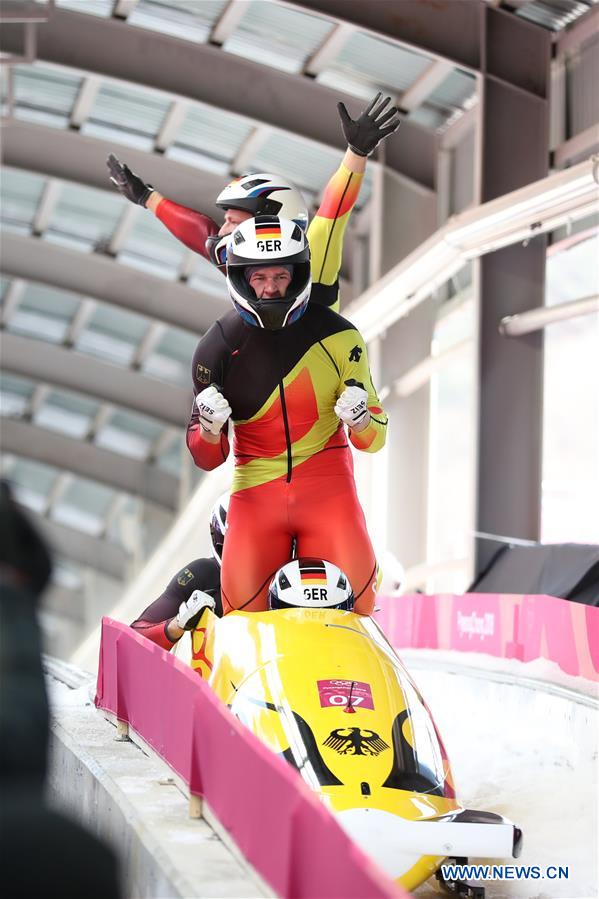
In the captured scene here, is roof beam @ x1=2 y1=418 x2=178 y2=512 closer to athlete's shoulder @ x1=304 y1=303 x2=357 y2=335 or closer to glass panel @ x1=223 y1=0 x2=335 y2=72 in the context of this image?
glass panel @ x1=223 y1=0 x2=335 y2=72

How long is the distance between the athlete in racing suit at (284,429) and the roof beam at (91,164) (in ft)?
36.7

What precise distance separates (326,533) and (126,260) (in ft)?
48.2

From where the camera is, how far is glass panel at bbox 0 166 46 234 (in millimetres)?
17453

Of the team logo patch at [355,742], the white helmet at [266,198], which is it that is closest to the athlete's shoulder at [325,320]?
the white helmet at [266,198]

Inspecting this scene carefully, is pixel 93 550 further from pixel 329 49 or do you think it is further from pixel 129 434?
pixel 329 49

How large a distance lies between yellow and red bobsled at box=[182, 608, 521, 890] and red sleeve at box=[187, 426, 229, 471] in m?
0.61

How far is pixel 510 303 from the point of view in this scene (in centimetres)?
1186

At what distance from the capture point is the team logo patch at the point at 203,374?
16.7ft

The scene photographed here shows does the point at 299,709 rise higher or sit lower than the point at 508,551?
lower

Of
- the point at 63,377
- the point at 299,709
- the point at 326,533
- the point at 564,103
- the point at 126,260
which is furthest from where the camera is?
the point at 63,377

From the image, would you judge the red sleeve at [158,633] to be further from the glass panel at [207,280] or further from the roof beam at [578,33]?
the glass panel at [207,280]

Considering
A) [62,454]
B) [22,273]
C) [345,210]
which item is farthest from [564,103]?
[62,454]

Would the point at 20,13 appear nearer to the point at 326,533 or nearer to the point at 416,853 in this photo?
the point at 326,533

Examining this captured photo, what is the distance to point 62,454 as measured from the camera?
2730 centimetres
